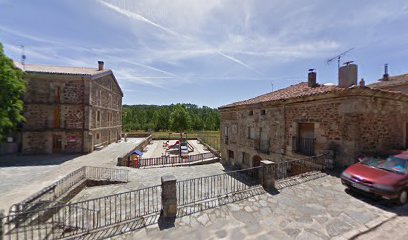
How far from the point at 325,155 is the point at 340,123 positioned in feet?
5.41

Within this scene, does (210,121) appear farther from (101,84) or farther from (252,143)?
(252,143)

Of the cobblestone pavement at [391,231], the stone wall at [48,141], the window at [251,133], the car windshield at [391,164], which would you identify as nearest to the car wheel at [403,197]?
the car windshield at [391,164]

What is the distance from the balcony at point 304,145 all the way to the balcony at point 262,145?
7.40ft

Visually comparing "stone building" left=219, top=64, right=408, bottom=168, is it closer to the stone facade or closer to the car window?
the stone facade

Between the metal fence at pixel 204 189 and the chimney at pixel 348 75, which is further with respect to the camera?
the chimney at pixel 348 75

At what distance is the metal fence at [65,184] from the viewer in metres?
6.02

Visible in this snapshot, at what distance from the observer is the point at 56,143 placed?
18953mm

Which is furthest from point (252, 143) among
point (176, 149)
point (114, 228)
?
point (176, 149)

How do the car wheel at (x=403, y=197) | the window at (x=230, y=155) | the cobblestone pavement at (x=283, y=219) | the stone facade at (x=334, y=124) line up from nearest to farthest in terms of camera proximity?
the cobblestone pavement at (x=283, y=219), the car wheel at (x=403, y=197), the stone facade at (x=334, y=124), the window at (x=230, y=155)

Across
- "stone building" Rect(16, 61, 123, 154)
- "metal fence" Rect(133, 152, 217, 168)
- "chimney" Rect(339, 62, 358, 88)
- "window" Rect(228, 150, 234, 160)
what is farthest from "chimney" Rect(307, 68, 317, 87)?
"stone building" Rect(16, 61, 123, 154)

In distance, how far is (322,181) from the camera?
285 inches

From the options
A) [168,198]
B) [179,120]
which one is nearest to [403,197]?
[168,198]

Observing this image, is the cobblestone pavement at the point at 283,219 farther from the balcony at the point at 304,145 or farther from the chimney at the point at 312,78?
the chimney at the point at 312,78

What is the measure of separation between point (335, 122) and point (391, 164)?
9.95 ft
